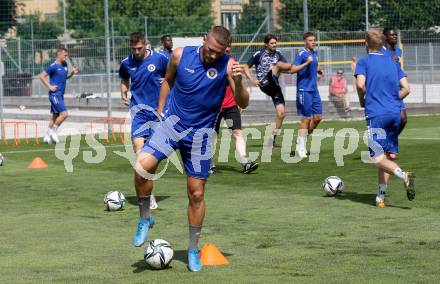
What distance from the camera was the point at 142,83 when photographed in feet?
46.1

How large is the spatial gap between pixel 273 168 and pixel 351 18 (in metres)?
21.4

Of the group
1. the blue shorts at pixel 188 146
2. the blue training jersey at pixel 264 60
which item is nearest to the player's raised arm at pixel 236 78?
the blue shorts at pixel 188 146

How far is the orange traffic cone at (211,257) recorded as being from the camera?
942 cm

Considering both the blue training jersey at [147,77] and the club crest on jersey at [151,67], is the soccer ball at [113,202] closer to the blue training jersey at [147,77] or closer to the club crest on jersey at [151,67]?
the blue training jersey at [147,77]

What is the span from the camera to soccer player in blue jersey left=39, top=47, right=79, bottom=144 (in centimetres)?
2581

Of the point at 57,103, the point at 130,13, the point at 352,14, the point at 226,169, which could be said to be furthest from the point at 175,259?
the point at 130,13

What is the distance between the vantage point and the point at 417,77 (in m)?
41.0

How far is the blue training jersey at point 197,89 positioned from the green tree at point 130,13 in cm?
4627

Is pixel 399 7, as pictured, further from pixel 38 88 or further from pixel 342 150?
pixel 342 150

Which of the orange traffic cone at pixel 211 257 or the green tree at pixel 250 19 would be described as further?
the green tree at pixel 250 19

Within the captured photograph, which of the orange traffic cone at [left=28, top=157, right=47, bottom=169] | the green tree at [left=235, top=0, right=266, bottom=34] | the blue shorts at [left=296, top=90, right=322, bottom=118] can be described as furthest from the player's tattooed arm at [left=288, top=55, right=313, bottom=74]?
the green tree at [left=235, top=0, right=266, bottom=34]

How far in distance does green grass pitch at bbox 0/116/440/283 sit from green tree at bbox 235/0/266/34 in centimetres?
2391

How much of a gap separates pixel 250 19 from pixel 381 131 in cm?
3886

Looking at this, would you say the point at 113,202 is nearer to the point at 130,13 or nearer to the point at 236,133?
the point at 236,133
